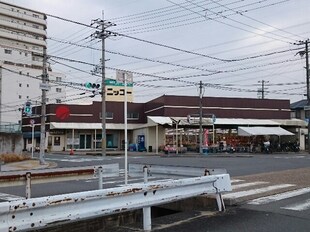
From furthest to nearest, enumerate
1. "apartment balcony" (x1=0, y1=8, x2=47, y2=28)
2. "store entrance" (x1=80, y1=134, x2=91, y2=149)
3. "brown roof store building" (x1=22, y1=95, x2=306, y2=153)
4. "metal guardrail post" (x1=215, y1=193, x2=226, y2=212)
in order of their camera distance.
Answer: "apartment balcony" (x1=0, y1=8, x2=47, y2=28), "store entrance" (x1=80, y1=134, x2=91, y2=149), "brown roof store building" (x1=22, y1=95, x2=306, y2=153), "metal guardrail post" (x1=215, y1=193, x2=226, y2=212)

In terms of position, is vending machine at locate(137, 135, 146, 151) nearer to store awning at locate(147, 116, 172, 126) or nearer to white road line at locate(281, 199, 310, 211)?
store awning at locate(147, 116, 172, 126)

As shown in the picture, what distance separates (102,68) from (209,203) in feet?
102

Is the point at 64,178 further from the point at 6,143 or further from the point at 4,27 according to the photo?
the point at 4,27

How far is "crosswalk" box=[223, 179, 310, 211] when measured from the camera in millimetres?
9367

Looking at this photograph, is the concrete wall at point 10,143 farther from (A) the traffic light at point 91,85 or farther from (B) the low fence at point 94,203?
(B) the low fence at point 94,203

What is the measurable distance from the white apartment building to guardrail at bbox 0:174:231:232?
68.8 meters

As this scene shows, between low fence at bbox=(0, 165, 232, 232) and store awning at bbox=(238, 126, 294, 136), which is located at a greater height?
store awning at bbox=(238, 126, 294, 136)

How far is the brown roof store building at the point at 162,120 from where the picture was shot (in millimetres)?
50344

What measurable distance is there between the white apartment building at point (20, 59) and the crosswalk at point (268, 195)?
65213mm

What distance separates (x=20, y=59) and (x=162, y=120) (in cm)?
4472

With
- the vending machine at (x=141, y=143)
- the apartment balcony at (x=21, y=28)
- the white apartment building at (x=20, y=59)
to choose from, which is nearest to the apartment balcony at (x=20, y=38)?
the white apartment building at (x=20, y=59)

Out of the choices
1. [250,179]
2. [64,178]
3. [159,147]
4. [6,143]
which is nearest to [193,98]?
[159,147]

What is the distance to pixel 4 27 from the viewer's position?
79.7 metres

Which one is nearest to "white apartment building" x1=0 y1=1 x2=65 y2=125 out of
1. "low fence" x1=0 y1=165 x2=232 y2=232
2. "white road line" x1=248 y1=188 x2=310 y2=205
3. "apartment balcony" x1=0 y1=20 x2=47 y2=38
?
"apartment balcony" x1=0 y1=20 x2=47 y2=38
